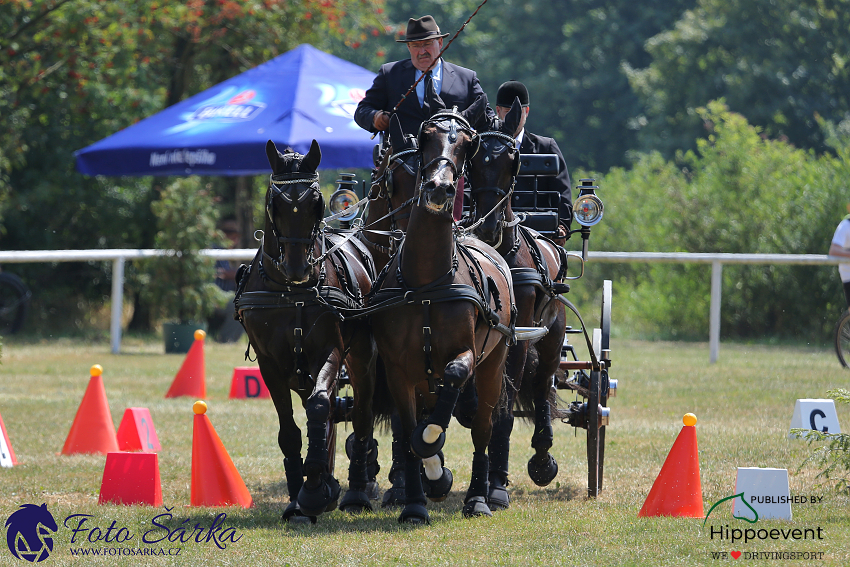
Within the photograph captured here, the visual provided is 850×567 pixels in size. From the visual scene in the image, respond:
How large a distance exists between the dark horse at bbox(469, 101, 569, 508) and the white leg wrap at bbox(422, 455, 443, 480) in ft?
1.80

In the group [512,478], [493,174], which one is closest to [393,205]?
[493,174]

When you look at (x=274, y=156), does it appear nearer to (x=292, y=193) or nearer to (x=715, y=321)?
(x=292, y=193)

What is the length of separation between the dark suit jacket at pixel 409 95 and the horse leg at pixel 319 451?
1.79 metres

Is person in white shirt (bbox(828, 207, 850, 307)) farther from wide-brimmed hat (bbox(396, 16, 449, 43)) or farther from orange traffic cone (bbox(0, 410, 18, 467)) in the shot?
orange traffic cone (bbox(0, 410, 18, 467))

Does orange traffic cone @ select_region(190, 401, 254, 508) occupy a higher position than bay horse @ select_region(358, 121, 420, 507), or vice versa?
bay horse @ select_region(358, 121, 420, 507)

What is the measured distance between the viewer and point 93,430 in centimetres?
797

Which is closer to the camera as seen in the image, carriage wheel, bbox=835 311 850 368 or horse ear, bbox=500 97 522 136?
horse ear, bbox=500 97 522 136

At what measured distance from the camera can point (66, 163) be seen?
17.1 metres

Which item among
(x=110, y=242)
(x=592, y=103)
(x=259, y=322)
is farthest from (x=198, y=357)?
(x=592, y=103)

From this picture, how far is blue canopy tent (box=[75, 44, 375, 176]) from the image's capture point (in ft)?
42.4

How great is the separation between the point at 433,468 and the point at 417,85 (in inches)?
94.2

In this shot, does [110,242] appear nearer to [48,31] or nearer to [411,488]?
[48,31]

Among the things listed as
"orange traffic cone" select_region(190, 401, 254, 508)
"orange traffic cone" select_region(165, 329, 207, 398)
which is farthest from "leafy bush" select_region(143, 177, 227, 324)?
"orange traffic cone" select_region(190, 401, 254, 508)

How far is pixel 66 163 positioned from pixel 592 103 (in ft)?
76.8
